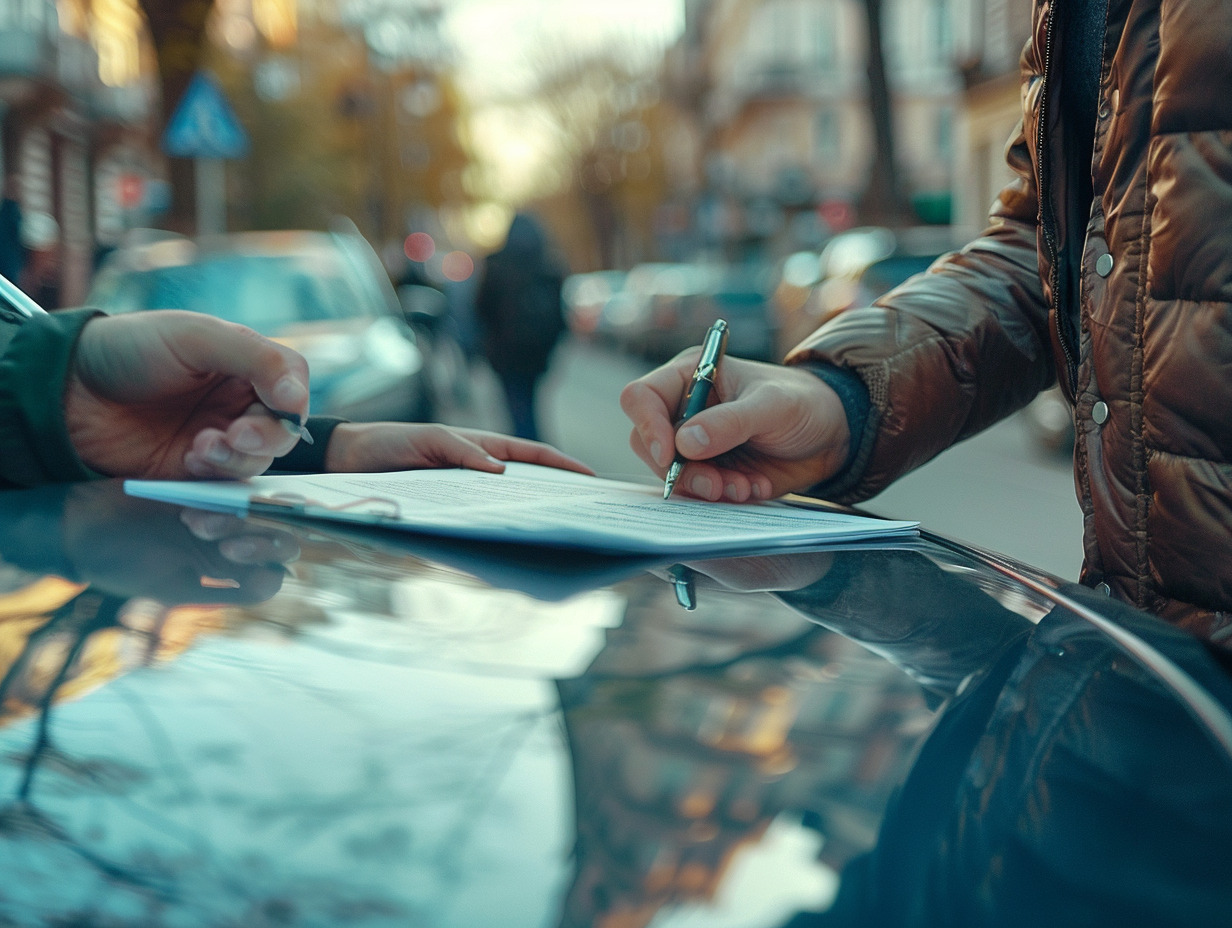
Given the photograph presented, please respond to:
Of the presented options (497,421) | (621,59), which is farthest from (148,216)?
(621,59)

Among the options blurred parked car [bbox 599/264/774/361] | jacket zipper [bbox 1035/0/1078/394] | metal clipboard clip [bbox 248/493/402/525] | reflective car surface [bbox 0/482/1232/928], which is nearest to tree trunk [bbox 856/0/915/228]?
blurred parked car [bbox 599/264/774/361]

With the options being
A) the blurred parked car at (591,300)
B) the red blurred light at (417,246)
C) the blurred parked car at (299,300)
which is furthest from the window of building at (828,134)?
the blurred parked car at (299,300)

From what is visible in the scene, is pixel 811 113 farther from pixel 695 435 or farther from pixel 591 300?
pixel 695 435

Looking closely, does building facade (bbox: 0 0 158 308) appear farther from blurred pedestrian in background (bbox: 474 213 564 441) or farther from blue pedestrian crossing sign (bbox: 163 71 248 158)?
blurred pedestrian in background (bbox: 474 213 564 441)

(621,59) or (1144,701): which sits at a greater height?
(1144,701)

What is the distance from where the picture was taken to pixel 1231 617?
1.20 metres

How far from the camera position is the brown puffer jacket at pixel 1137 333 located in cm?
120

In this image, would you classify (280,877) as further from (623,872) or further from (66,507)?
(66,507)

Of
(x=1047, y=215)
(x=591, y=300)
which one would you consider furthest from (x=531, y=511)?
(x=591, y=300)

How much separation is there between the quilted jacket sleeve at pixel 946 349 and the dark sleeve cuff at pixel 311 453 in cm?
61

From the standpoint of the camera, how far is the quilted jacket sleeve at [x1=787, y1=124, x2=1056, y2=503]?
158 centimetres

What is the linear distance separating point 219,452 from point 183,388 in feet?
0.30

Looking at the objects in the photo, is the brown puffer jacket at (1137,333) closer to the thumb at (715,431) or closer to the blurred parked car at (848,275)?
the thumb at (715,431)

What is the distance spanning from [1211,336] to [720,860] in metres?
0.85
